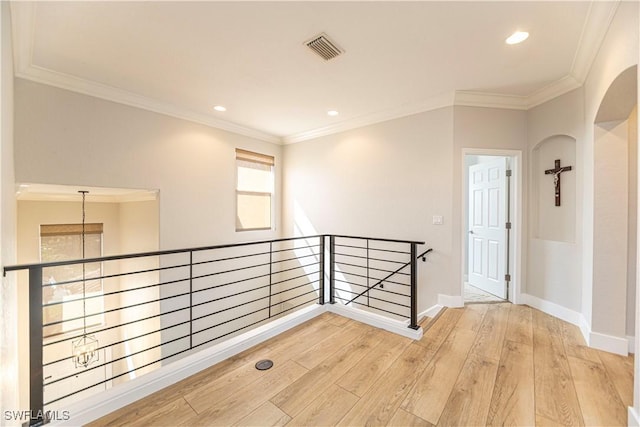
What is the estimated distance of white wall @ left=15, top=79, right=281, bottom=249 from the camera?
2.54 metres

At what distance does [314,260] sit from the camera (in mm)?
4637

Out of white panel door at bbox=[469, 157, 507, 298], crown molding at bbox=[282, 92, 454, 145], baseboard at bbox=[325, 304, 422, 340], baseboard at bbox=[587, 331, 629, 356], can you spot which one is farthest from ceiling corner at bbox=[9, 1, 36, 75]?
baseboard at bbox=[587, 331, 629, 356]

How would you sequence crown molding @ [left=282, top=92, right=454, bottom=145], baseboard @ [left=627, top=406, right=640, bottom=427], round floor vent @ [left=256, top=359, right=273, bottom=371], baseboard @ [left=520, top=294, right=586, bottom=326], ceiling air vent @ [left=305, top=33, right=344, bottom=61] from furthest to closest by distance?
crown molding @ [left=282, top=92, right=454, bottom=145] → baseboard @ [left=520, top=294, right=586, bottom=326] → ceiling air vent @ [left=305, top=33, right=344, bottom=61] → round floor vent @ [left=256, top=359, right=273, bottom=371] → baseboard @ [left=627, top=406, right=640, bottom=427]

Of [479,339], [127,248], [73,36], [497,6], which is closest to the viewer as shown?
[497,6]

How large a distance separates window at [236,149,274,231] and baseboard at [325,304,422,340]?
226cm

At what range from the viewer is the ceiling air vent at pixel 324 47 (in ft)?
6.93

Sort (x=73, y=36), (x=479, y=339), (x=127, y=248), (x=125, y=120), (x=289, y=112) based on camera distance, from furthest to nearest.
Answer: (x=127, y=248), (x=289, y=112), (x=125, y=120), (x=479, y=339), (x=73, y=36)

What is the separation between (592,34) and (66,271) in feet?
21.9

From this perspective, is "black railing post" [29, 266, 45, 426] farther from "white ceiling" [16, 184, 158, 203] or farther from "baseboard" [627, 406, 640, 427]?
"baseboard" [627, 406, 640, 427]

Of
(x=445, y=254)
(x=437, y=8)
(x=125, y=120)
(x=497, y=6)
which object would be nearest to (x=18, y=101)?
(x=125, y=120)

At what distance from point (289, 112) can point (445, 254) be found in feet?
9.28

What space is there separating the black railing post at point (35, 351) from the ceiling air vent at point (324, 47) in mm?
2386

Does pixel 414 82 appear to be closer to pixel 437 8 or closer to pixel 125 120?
pixel 437 8

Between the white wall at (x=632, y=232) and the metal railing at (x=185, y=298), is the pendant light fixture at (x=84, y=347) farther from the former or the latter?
the white wall at (x=632, y=232)
